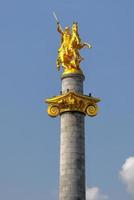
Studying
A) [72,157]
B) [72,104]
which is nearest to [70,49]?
[72,104]

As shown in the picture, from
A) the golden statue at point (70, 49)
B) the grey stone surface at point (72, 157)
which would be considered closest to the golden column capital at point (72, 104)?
the grey stone surface at point (72, 157)

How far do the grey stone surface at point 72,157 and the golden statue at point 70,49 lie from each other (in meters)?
3.79

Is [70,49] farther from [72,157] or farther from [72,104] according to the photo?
[72,157]

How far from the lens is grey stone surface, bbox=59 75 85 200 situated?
109ft

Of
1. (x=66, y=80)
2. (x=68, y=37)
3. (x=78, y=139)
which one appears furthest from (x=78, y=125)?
(x=68, y=37)

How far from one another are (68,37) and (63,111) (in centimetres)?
577

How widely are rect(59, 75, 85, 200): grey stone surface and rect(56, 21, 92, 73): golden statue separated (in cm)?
379

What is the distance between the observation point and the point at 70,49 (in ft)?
123

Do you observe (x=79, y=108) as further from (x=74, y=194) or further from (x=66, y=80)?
(x=74, y=194)

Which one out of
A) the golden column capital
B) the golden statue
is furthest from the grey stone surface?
the golden statue

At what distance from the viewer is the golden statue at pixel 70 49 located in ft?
121

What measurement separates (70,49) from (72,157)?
26.1 ft

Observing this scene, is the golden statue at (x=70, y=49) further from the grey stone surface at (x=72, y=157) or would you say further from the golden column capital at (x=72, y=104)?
the grey stone surface at (x=72, y=157)

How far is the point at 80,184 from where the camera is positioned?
109 ft
